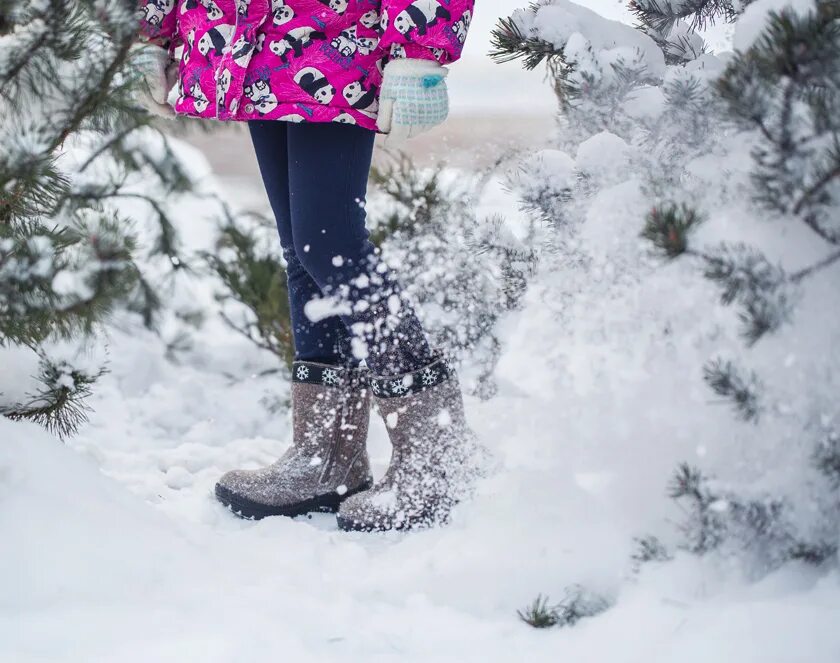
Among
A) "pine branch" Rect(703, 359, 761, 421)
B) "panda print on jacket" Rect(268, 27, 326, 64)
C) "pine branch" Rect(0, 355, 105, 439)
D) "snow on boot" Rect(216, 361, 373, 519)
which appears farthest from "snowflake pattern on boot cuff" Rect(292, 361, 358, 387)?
"pine branch" Rect(703, 359, 761, 421)

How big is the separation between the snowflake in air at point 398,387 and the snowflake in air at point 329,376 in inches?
8.5

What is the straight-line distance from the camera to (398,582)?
4.95 feet

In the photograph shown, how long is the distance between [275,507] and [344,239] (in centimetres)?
67

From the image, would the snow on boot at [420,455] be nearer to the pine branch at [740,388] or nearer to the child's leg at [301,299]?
the child's leg at [301,299]

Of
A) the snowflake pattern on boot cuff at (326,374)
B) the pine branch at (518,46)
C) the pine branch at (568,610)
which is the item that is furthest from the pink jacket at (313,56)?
the pine branch at (568,610)

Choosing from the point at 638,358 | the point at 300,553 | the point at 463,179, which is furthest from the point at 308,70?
the point at 463,179

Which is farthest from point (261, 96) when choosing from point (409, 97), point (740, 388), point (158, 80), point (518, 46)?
point (740, 388)

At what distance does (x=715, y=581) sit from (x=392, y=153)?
82.4 inches

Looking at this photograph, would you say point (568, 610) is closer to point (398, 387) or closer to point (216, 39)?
point (398, 387)

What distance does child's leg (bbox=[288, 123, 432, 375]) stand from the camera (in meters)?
1.75

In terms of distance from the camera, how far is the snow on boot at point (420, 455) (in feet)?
6.07

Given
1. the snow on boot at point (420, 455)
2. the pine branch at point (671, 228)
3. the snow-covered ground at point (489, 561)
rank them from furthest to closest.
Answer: the snow on boot at point (420, 455)
the snow-covered ground at point (489, 561)
the pine branch at point (671, 228)

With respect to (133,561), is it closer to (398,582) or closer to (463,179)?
(398,582)

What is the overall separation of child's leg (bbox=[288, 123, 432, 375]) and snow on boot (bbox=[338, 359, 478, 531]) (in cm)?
5
